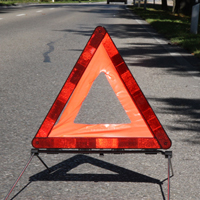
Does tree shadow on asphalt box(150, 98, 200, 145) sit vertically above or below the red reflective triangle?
below

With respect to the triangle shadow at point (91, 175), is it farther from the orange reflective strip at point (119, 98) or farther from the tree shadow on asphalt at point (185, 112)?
the tree shadow on asphalt at point (185, 112)

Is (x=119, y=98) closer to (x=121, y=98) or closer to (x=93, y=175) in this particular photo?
(x=121, y=98)

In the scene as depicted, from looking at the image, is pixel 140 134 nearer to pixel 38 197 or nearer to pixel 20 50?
pixel 38 197

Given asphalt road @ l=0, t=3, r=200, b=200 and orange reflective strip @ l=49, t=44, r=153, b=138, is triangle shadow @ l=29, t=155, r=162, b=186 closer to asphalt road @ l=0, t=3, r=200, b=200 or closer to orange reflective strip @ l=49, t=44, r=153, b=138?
asphalt road @ l=0, t=3, r=200, b=200

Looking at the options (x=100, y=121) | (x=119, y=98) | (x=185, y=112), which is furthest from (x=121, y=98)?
(x=185, y=112)

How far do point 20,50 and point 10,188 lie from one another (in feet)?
26.3


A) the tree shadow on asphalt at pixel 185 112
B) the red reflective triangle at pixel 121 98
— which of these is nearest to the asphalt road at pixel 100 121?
the tree shadow on asphalt at pixel 185 112

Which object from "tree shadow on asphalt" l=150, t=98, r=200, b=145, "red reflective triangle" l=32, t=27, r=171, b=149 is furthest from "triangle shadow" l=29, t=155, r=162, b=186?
"tree shadow on asphalt" l=150, t=98, r=200, b=145

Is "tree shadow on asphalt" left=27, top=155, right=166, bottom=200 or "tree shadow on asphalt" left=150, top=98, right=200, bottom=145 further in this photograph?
"tree shadow on asphalt" left=150, top=98, right=200, bottom=145

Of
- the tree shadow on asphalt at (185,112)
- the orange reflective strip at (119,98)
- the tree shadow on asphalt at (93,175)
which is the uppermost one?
the orange reflective strip at (119,98)

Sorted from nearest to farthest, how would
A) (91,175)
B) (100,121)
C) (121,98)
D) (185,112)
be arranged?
1. (121,98)
2. (91,175)
3. (100,121)
4. (185,112)

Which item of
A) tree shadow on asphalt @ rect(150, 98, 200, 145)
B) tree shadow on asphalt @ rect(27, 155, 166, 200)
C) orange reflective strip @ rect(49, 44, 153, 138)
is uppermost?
orange reflective strip @ rect(49, 44, 153, 138)

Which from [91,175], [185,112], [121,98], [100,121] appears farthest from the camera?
[185,112]

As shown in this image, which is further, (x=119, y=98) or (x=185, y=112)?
(x=185, y=112)
